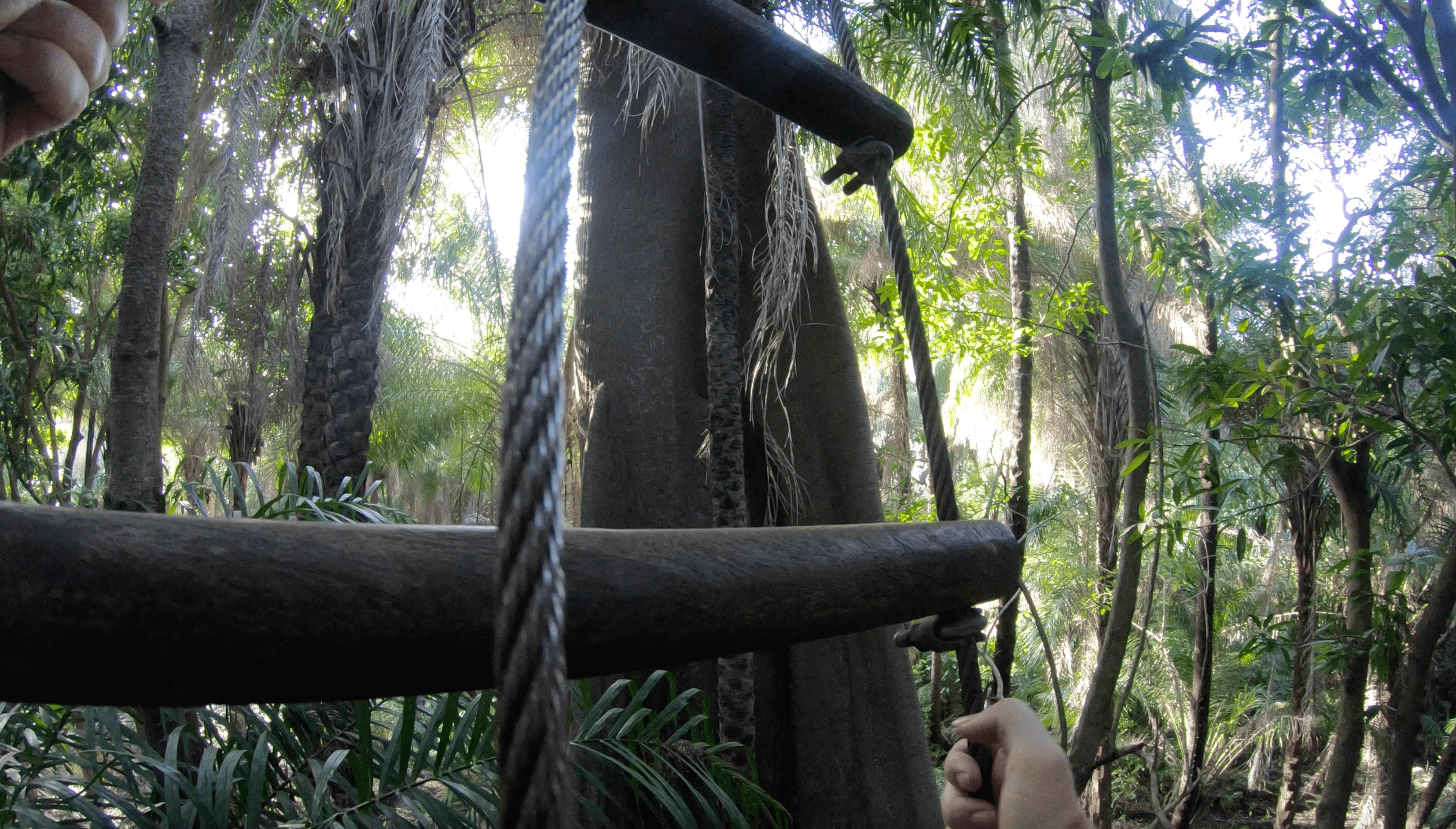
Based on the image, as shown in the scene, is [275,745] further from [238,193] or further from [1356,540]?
[1356,540]

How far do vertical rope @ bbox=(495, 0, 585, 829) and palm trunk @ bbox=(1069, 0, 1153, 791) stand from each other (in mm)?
3269

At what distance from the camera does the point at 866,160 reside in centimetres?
127

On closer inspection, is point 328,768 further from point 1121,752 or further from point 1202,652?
point 1202,652

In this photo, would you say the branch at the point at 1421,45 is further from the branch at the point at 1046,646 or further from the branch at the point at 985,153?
the branch at the point at 1046,646

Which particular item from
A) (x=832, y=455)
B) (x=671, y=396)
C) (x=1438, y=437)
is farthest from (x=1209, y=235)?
(x=671, y=396)

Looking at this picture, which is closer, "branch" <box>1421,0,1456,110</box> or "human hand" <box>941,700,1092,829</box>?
"human hand" <box>941,700,1092,829</box>

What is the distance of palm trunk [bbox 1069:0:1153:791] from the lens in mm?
3385

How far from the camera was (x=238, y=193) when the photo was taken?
168 inches

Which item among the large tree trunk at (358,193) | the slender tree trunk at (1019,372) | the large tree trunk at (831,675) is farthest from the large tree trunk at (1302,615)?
the large tree trunk at (358,193)

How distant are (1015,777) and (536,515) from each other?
92 centimetres

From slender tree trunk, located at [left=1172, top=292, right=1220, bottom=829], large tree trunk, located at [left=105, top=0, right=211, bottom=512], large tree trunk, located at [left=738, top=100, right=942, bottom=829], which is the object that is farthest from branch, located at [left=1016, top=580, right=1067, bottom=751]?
large tree trunk, located at [left=105, top=0, right=211, bottom=512]

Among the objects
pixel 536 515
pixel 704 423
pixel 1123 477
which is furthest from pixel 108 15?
pixel 1123 477

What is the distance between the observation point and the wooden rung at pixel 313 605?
18.2 inches

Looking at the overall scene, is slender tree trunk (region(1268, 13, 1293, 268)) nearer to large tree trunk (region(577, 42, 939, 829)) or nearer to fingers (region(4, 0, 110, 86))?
large tree trunk (region(577, 42, 939, 829))
